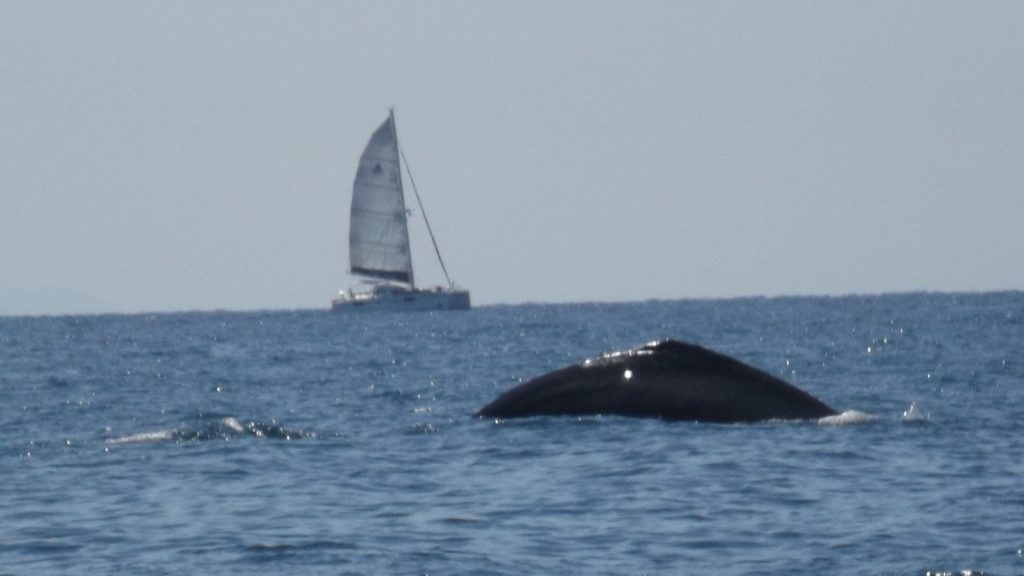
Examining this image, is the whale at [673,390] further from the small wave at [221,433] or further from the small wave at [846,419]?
the small wave at [221,433]

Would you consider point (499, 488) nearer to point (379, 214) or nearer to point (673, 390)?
point (673, 390)

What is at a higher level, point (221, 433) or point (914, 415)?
point (914, 415)

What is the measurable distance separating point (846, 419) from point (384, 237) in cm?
8009

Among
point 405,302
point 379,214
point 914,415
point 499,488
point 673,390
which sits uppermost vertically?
point 379,214

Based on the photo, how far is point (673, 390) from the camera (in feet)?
61.3

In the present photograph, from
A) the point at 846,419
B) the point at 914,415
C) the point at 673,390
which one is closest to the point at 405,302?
the point at 914,415

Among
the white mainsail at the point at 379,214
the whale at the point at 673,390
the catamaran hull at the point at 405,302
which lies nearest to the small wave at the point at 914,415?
the whale at the point at 673,390

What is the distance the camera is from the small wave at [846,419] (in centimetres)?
1911

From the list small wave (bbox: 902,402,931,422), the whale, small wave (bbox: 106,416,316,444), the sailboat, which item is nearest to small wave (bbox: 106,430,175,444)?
small wave (bbox: 106,416,316,444)

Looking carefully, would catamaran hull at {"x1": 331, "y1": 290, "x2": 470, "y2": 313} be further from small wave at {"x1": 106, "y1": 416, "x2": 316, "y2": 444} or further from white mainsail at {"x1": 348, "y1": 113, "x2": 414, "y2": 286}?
small wave at {"x1": 106, "y1": 416, "x2": 316, "y2": 444}

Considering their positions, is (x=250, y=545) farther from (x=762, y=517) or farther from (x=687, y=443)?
(x=687, y=443)

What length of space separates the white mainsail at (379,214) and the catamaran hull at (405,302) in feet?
7.83

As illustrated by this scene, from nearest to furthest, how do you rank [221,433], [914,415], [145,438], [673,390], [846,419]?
[673,390]
[846,419]
[145,438]
[221,433]
[914,415]

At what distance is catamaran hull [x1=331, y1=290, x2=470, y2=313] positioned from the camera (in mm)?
103438
